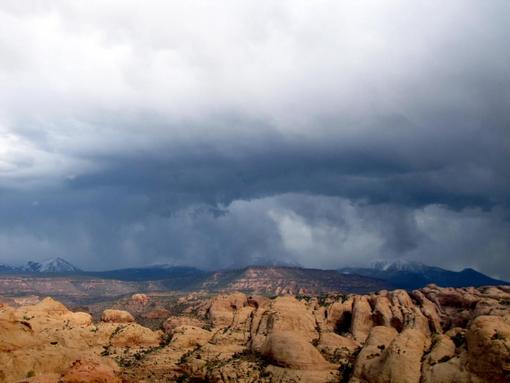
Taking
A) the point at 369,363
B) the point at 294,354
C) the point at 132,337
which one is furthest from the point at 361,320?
the point at 369,363

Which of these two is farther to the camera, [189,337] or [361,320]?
[361,320]

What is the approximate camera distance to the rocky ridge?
83.8 m

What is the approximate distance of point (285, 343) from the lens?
10500cm

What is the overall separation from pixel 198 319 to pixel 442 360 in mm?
118022

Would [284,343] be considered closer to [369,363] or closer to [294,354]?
[294,354]

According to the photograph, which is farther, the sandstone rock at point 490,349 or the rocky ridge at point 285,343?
the rocky ridge at point 285,343

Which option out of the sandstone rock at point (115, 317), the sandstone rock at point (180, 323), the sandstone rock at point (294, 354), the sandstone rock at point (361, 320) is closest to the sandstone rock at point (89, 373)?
Answer: the sandstone rock at point (294, 354)

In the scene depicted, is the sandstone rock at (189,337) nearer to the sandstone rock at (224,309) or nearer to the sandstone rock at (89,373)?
the sandstone rock at (224,309)

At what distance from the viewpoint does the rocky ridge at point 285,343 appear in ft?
275

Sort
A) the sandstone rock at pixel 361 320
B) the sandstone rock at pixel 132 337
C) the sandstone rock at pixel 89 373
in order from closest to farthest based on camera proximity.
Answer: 1. the sandstone rock at pixel 89 373
2. the sandstone rock at pixel 132 337
3. the sandstone rock at pixel 361 320

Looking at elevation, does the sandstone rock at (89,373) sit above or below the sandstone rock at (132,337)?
above

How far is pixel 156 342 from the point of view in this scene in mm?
155375

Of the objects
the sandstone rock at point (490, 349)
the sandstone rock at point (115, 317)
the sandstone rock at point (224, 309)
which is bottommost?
the sandstone rock at point (115, 317)

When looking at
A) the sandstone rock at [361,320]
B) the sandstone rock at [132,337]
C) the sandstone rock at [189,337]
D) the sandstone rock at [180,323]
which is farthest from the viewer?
the sandstone rock at [180,323]
